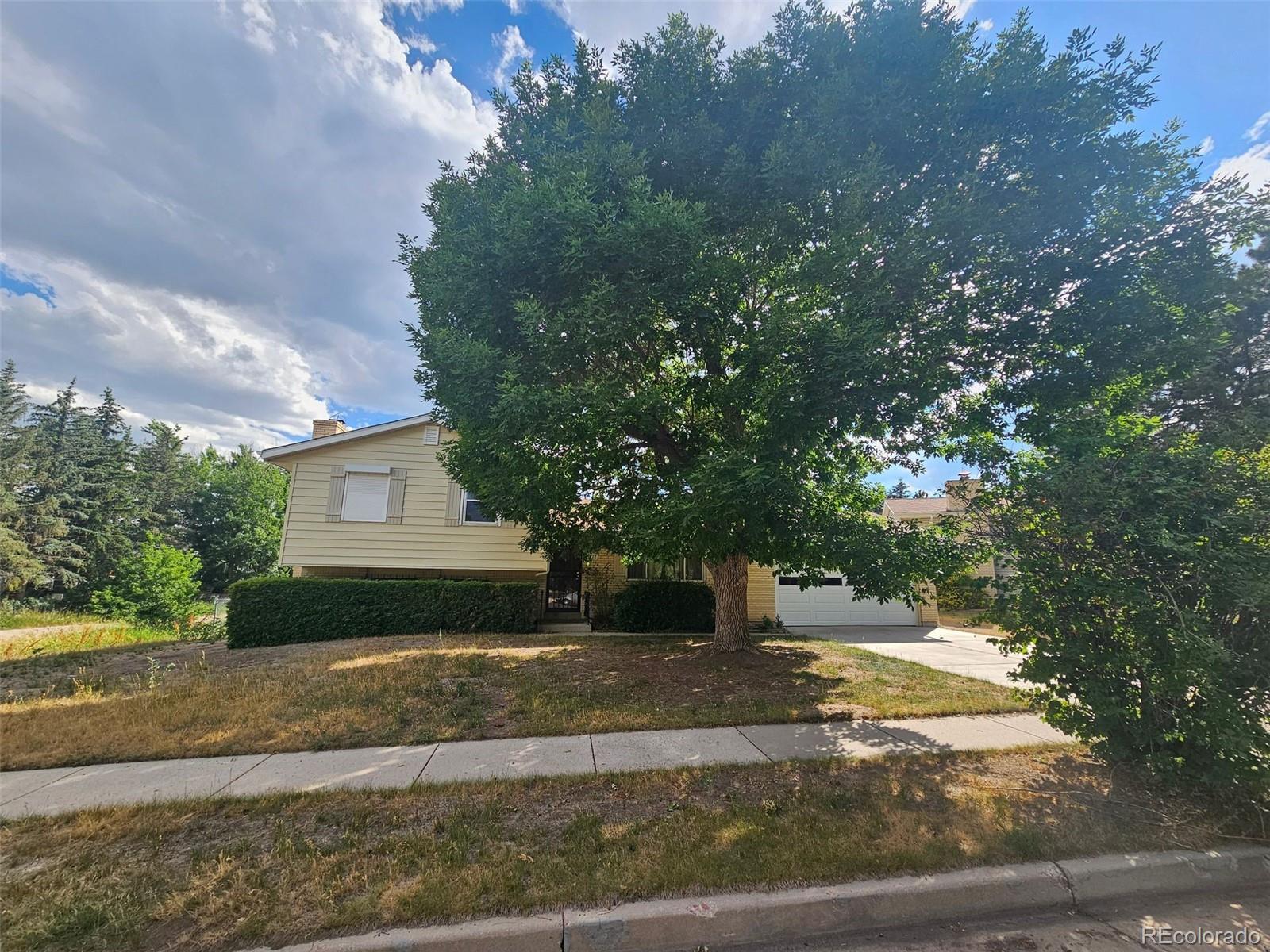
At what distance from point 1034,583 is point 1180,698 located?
106cm

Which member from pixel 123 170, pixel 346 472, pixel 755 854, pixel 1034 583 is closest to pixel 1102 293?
pixel 1034 583

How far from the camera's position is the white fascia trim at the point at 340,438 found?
1241 centimetres

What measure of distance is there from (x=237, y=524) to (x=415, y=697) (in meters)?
32.6

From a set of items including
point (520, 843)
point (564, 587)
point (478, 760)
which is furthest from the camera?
point (564, 587)

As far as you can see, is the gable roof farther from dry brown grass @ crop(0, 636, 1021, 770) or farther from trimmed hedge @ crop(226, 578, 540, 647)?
trimmed hedge @ crop(226, 578, 540, 647)

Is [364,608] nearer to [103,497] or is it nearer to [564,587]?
[564,587]

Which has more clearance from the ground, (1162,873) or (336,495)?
(336,495)

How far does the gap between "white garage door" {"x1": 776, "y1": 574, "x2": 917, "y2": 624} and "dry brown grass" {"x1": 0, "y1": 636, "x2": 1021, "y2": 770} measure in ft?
20.6

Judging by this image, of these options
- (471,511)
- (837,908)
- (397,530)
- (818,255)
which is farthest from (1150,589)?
(397,530)

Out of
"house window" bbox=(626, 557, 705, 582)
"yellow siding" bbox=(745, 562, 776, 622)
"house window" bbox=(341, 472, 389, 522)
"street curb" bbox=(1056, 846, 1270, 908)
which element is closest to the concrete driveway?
"yellow siding" bbox=(745, 562, 776, 622)

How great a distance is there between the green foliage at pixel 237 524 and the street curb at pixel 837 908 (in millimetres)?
33628

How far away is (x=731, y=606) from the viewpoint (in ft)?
28.8

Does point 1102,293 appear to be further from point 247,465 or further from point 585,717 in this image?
point 247,465

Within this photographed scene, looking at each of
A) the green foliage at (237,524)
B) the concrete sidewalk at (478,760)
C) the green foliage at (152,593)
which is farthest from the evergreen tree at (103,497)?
the concrete sidewalk at (478,760)
